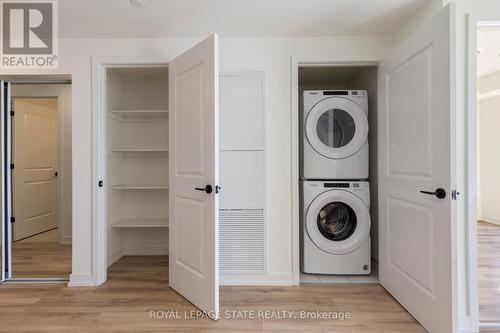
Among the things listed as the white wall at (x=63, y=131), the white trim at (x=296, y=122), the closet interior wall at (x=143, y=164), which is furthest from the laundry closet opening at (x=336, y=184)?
the white wall at (x=63, y=131)

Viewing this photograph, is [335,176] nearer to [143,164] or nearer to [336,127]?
[336,127]

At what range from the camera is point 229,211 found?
2.64 meters

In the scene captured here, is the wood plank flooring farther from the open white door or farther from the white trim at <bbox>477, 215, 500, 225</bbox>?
the white trim at <bbox>477, 215, 500, 225</bbox>

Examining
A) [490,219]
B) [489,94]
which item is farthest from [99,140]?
[490,219]

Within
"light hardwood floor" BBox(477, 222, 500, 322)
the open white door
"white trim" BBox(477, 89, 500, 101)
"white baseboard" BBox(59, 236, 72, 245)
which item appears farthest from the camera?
"white trim" BBox(477, 89, 500, 101)

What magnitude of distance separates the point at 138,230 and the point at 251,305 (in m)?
1.95

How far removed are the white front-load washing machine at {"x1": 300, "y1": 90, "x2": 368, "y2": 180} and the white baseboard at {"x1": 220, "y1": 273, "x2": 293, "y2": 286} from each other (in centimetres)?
94

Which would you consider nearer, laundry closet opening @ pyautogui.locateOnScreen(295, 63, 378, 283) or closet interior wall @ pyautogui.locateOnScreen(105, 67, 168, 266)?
laundry closet opening @ pyautogui.locateOnScreen(295, 63, 378, 283)

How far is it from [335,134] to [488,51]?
250 centimetres

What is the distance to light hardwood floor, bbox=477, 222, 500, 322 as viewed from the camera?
2.16m

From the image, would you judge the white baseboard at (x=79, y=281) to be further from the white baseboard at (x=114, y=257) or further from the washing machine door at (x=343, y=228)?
the washing machine door at (x=343, y=228)

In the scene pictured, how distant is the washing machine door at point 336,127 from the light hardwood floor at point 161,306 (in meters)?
1.23

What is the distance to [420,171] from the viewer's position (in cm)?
192

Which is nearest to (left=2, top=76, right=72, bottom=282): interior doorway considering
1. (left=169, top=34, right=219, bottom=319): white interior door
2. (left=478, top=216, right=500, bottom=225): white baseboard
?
(left=169, top=34, right=219, bottom=319): white interior door
